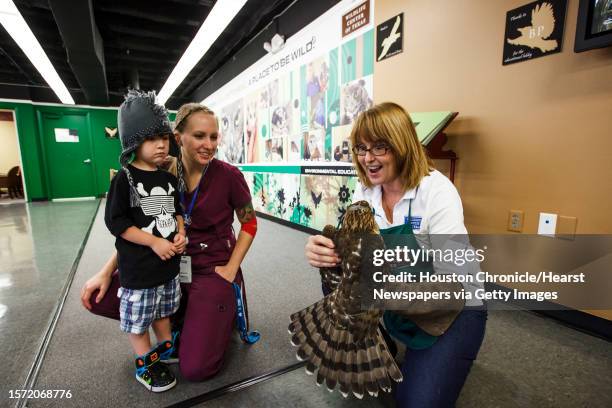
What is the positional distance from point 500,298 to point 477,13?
208 centimetres

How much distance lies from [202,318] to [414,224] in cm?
108

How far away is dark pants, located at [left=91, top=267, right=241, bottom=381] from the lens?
138 cm

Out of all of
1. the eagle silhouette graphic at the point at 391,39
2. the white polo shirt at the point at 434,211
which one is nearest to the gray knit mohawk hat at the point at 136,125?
the white polo shirt at the point at 434,211

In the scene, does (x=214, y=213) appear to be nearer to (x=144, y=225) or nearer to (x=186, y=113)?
(x=144, y=225)

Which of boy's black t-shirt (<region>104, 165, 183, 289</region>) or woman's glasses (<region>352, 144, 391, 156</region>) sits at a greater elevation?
woman's glasses (<region>352, 144, 391, 156</region>)

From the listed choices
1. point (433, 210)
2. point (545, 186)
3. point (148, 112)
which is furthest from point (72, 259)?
point (545, 186)

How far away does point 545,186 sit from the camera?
6.14 ft

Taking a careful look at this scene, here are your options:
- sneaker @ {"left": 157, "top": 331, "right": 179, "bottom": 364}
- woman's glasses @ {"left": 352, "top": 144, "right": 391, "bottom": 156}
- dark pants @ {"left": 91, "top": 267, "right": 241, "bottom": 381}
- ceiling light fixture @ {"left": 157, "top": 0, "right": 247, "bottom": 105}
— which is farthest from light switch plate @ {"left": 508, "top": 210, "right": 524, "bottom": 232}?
ceiling light fixture @ {"left": 157, "top": 0, "right": 247, "bottom": 105}

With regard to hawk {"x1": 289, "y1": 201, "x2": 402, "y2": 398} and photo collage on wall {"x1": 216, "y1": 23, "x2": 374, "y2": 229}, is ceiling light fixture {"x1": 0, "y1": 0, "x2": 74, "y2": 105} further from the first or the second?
hawk {"x1": 289, "y1": 201, "x2": 402, "y2": 398}

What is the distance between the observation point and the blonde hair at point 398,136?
3.71 feet

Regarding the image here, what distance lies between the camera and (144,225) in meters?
1.29

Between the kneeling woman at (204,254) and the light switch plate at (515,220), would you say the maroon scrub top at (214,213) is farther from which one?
the light switch plate at (515,220)

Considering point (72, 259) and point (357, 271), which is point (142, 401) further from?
point (72, 259)

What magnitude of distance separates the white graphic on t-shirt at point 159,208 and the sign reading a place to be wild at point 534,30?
2243 millimetres
